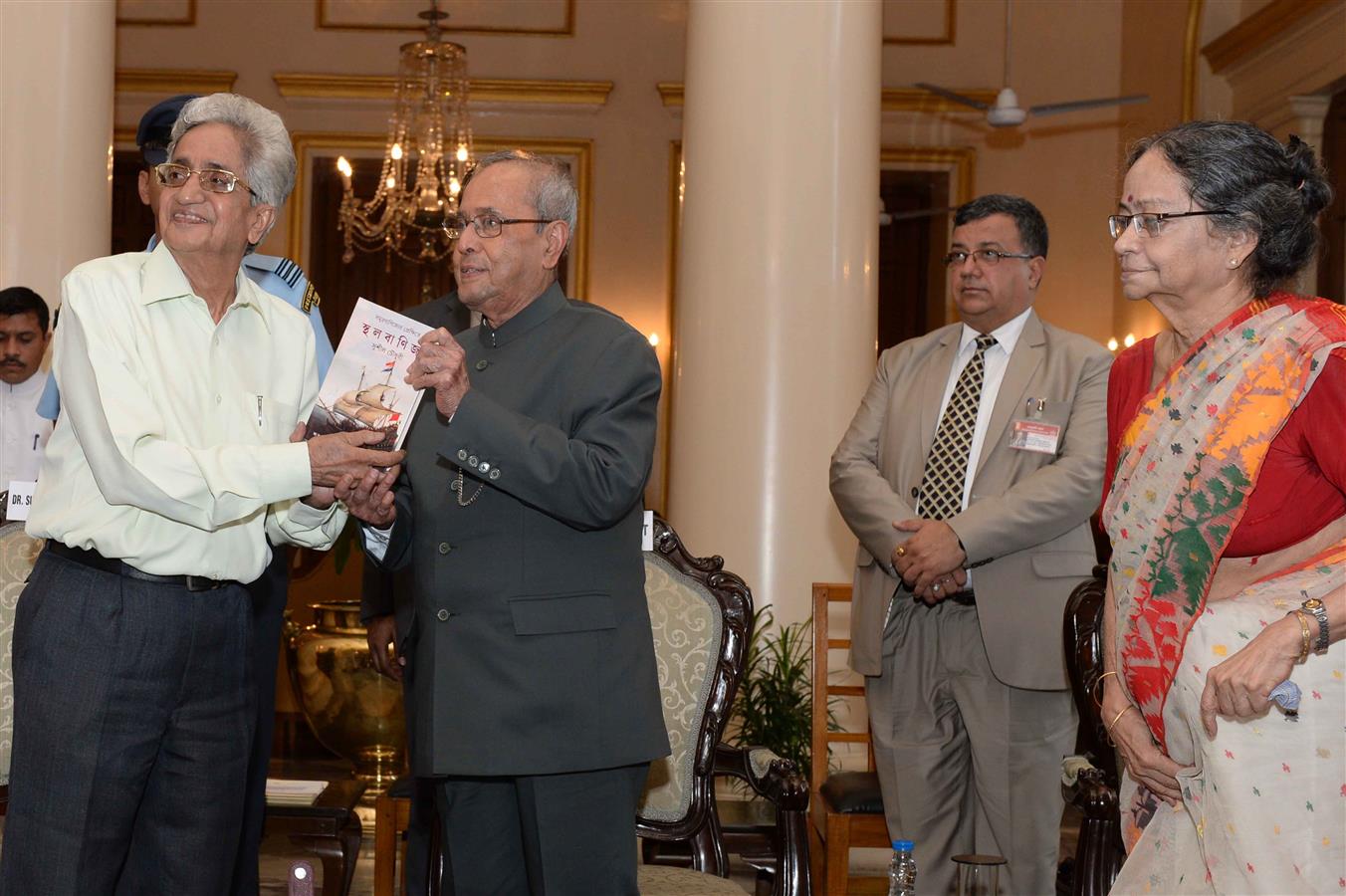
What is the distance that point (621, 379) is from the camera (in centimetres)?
233

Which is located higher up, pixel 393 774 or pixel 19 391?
pixel 19 391

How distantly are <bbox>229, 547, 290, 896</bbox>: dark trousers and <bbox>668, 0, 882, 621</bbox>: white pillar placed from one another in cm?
208

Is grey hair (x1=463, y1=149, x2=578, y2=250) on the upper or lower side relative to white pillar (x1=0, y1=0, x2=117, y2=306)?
lower

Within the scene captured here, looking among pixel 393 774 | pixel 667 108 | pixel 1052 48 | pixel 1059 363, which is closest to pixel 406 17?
pixel 667 108

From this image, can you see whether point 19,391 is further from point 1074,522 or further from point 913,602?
point 1074,522

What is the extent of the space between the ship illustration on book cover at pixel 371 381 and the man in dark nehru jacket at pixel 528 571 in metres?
0.04

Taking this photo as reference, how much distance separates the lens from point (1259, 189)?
2.10m

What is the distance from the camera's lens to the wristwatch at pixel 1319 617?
193cm

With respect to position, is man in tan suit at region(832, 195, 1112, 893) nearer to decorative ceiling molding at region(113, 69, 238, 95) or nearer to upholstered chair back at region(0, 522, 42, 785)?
upholstered chair back at region(0, 522, 42, 785)

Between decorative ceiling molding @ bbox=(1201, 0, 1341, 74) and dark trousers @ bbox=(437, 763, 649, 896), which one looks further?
decorative ceiling molding @ bbox=(1201, 0, 1341, 74)

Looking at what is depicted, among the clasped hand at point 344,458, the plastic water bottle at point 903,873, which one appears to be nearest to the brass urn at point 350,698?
the clasped hand at point 344,458

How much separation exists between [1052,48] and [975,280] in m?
6.84

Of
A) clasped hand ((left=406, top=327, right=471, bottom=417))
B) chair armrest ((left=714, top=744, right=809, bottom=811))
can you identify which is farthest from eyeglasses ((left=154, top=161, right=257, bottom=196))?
chair armrest ((left=714, top=744, right=809, bottom=811))

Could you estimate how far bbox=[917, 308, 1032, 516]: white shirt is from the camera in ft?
11.7
